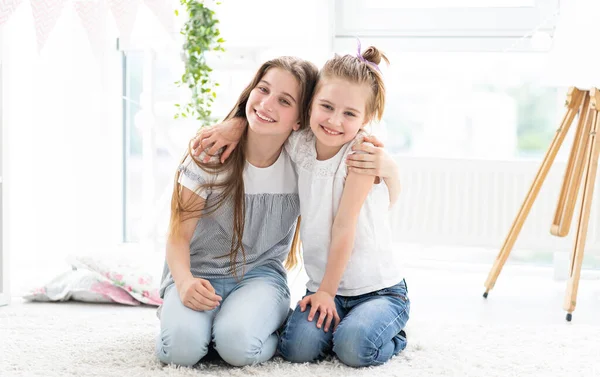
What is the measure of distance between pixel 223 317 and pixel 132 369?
0.67ft

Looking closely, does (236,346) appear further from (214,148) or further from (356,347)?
(214,148)

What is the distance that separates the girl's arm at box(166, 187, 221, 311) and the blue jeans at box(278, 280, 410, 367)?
18 centimetres

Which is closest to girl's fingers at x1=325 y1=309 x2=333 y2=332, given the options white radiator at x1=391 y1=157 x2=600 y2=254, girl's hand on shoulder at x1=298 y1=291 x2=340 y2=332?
girl's hand on shoulder at x1=298 y1=291 x2=340 y2=332

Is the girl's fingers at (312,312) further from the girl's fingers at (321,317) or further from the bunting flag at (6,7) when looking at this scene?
Answer: the bunting flag at (6,7)

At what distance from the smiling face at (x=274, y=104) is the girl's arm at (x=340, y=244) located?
0.19 metres

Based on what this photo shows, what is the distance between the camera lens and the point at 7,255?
209cm

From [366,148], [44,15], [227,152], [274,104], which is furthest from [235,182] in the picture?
[44,15]

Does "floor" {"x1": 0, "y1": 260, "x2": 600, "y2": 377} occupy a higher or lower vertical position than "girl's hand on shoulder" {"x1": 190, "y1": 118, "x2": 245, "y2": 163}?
lower

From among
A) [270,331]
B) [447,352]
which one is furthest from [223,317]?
[447,352]

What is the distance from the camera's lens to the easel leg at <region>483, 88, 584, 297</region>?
2250mm

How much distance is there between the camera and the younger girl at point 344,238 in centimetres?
150

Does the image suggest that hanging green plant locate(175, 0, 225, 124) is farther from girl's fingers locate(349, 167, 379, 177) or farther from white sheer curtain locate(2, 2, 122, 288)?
girl's fingers locate(349, 167, 379, 177)

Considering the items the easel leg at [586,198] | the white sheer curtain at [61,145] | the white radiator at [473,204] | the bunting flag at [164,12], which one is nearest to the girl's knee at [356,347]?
the bunting flag at [164,12]

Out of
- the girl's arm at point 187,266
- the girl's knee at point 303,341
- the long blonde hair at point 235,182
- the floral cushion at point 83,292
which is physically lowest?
the floral cushion at point 83,292
